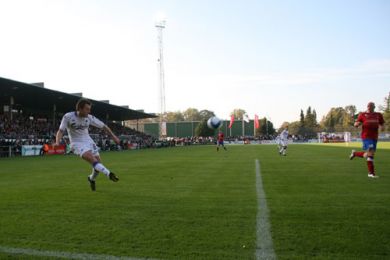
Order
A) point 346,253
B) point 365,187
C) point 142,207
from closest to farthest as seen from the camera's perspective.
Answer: point 346,253 → point 142,207 → point 365,187

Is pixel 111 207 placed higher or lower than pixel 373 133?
lower

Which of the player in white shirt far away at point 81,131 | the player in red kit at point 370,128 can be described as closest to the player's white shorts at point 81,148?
the player in white shirt far away at point 81,131

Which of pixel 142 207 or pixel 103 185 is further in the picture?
pixel 103 185

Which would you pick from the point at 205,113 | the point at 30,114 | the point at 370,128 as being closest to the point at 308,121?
the point at 205,113

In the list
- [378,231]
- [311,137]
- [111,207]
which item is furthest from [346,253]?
[311,137]

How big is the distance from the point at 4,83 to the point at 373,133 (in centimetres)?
3154

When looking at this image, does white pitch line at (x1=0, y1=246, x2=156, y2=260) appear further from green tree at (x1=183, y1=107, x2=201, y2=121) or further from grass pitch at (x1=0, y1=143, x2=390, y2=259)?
green tree at (x1=183, y1=107, x2=201, y2=121)

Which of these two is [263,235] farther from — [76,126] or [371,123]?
[371,123]

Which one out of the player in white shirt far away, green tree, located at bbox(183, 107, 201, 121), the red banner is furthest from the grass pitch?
green tree, located at bbox(183, 107, 201, 121)

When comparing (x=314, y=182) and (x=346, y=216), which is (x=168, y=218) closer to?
(x=346, y=216)

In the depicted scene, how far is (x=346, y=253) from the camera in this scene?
12.0 ft

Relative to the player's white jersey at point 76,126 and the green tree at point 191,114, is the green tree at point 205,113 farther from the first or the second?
the player's white jersey at point 76,126

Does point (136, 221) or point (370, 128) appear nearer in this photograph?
point (136, 221)

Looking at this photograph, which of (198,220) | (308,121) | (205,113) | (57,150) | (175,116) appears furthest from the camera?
(205,113)
